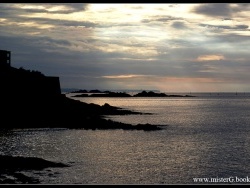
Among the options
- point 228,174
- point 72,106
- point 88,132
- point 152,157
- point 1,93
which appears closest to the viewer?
point 228,174

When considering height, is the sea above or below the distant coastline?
below

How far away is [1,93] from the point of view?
275 feet

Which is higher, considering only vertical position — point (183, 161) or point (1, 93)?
point (1, 93)

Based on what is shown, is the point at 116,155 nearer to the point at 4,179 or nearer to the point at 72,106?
the point at 4,179

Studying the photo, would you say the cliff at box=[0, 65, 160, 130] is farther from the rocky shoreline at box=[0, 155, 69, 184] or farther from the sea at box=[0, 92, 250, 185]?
the rocky shoreline at box=[0, 155, 69, 184]

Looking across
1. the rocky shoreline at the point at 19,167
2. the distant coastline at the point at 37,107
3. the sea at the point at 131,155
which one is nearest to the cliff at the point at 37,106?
the distant coastline at the point at 37,107

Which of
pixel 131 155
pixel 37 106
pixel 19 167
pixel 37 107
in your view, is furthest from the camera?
pixel 37 106

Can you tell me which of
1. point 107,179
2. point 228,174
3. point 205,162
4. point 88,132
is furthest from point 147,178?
point 88,132

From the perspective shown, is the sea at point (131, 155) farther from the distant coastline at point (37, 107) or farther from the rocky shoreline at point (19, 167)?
the distant coastline at point (37, 107)

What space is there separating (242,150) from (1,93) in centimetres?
5510

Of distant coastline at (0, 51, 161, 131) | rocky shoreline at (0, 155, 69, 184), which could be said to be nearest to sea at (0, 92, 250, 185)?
rocky shoreline at (0, 155, 69, 184)

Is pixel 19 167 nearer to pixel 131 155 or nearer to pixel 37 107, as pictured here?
pixel 131 155

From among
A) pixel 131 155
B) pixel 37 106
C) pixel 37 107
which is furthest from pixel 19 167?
pixel 37 106

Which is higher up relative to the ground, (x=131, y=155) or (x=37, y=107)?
(x=37, y=107)
